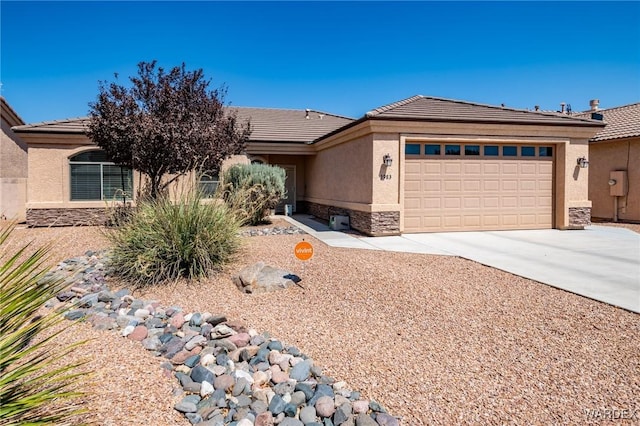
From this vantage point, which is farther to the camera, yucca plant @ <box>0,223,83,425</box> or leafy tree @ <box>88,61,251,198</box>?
leafy tree @ <box>88,61,251,198</box>

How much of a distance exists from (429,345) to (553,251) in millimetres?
6593

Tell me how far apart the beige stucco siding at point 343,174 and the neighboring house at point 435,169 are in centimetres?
4

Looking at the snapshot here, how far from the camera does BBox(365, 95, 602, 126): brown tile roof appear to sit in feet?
38.4

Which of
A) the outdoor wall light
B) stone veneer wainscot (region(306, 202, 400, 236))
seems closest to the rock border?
stone veneer wainscot (region(306, 202, 400, 236))

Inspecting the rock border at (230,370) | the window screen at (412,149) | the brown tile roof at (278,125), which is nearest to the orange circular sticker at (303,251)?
the rock border at (230,370)

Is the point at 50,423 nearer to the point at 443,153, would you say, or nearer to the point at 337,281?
the point at 337,281

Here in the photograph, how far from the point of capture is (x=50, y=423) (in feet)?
7.59

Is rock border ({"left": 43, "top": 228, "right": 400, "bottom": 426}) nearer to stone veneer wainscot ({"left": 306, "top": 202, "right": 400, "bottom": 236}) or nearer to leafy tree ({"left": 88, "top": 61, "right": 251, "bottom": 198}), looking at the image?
leafy tree ({"left": 88, "top": 61, "right": 251, "bottom": 198})

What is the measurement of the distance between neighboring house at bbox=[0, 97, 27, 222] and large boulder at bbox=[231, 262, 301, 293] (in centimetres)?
1423

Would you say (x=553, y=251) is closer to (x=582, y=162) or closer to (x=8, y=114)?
(x=582, y=162)

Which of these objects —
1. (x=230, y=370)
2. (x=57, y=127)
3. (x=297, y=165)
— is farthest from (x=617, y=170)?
(x=57, y=127)

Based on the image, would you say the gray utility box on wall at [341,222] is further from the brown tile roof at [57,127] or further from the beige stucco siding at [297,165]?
the brown tile roof at [57,127]

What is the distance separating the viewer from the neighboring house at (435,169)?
11625 mm

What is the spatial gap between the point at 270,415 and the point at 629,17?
48.9ft
